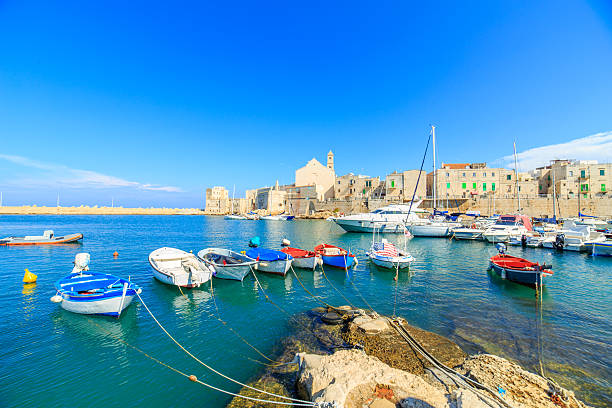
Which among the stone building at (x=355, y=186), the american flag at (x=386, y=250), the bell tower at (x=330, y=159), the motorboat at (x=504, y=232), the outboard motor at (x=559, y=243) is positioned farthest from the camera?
the bell tower at (x=330, y=159)

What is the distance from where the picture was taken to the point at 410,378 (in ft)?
16.3

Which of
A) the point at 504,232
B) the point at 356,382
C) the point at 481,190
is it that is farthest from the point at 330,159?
the point at 356,382

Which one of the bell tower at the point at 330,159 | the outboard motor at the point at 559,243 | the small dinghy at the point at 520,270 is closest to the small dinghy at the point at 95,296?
the small dinghy at the point at 520,270

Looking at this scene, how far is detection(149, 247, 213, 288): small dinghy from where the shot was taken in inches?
497

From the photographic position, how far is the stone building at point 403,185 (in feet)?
198

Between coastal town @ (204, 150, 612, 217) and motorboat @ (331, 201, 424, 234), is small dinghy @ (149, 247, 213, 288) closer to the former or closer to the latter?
motorboat @ (331, 201, 424, 234)

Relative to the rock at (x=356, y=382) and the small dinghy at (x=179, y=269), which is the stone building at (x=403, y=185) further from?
the rock at (x=356, y=382)

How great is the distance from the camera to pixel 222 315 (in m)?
9.97

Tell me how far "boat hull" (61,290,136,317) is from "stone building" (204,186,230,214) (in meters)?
97.6

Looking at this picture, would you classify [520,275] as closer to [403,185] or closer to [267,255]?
[267,255]

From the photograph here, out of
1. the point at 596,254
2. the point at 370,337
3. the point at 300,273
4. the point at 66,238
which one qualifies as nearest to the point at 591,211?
the point at 596,254

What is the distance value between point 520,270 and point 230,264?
1535 cm

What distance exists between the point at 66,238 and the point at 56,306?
24011 mm

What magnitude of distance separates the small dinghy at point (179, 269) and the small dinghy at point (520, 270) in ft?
52.2
